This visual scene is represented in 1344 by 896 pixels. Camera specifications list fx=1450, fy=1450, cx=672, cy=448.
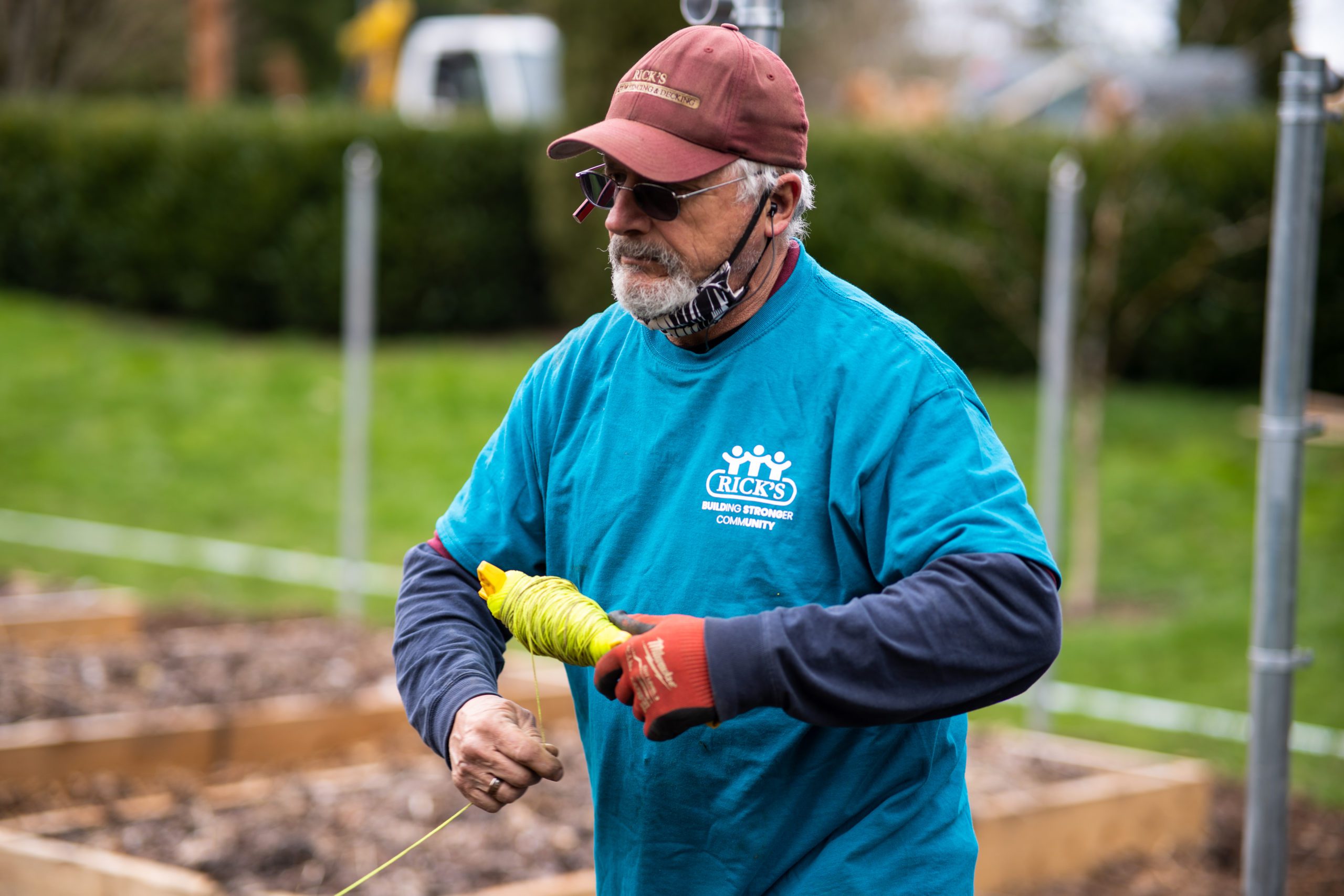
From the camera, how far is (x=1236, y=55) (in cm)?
994

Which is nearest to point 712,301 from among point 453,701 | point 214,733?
point 453,701

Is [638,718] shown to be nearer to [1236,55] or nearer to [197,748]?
[197,748]

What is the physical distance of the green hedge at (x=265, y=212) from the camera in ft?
45.2

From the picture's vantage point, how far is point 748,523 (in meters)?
2.15

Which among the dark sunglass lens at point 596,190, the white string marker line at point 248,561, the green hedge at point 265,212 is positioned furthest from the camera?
the green hedge at point 265,212

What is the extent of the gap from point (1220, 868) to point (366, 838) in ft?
9.82

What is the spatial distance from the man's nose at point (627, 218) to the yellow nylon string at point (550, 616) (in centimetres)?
55

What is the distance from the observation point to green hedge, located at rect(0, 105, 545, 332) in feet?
45.2

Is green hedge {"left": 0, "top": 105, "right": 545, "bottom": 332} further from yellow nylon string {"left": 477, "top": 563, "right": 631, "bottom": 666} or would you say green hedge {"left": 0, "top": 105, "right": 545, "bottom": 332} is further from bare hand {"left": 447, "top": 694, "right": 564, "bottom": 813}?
bare hand {"left": 447, "top": 694, "right": 564, "bottom": 813}

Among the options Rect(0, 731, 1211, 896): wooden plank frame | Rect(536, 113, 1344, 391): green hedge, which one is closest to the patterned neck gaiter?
Rect(0, 731, 1211, 896): wooden plank frame

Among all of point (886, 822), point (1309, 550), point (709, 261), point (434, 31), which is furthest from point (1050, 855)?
point (434, 31)

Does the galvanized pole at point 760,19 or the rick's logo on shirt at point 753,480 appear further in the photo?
the galvanized pole at point 760,19

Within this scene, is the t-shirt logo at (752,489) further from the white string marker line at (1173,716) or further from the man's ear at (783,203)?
the white string marker line at (1173,716)

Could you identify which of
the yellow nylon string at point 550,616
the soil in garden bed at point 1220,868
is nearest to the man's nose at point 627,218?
the yellow nylon string at point 550,616
